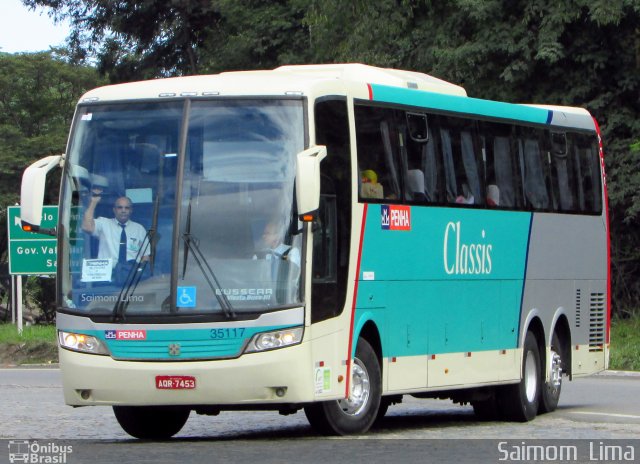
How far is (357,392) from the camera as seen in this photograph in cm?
1409

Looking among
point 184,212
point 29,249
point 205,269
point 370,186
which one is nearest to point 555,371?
point 370,186

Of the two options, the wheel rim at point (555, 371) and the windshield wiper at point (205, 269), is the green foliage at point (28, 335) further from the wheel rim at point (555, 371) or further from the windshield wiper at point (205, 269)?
the windshield wiper at point (205, 269)

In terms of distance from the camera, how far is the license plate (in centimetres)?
1289

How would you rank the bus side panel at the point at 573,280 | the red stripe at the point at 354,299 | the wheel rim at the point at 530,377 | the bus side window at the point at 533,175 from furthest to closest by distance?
1. the bus side panel at the point at 573,280
2. the bus side window at the point at 533,175
3. the wheel rim at the point at 530,377
4. the red stripe at the point at 354,299

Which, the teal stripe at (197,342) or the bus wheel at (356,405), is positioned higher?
the teal stripe at (197,342)

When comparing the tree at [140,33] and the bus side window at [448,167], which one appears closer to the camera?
the bus side window at [448,167]

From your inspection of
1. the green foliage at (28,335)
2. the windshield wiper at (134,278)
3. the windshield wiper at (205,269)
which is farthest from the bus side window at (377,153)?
the green foliage at (28,335)

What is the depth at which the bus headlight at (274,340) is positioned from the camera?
1292 cm

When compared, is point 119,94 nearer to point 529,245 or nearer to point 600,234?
point 529,245

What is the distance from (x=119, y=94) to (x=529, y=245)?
5.88 meters

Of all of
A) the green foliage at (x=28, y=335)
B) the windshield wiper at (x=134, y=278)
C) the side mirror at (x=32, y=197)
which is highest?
the side mirror at (x=32, y=197)

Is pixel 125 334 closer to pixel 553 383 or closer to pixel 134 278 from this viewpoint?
pixel 134 278

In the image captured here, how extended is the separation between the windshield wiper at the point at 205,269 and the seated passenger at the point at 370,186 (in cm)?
185

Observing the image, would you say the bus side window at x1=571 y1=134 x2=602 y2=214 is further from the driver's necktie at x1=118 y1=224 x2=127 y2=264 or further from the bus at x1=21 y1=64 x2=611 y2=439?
the driver's necktie at x1=118 y1=224 x2=127 y2=264
